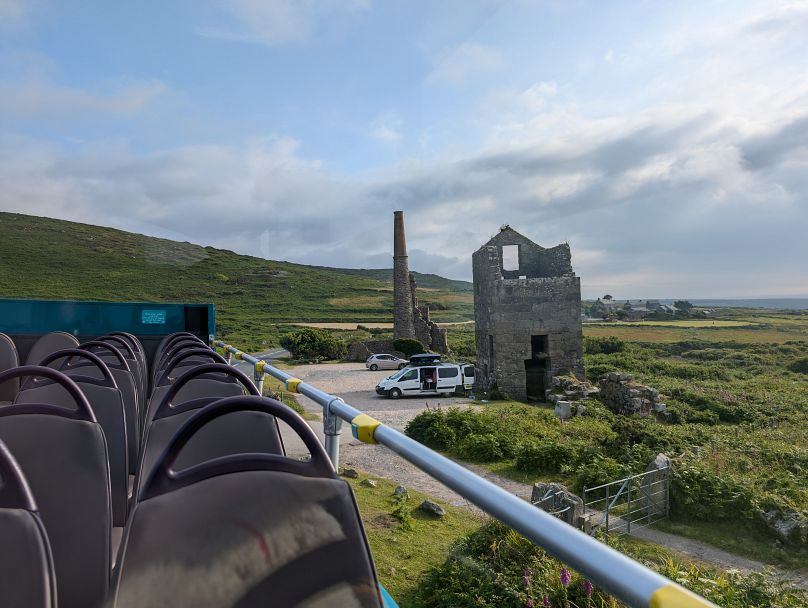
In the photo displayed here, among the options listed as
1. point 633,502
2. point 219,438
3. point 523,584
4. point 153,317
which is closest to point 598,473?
point 633,502

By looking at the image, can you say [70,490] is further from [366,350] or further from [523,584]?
[366,350]

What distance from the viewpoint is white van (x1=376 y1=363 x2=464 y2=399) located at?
2106 centimetres

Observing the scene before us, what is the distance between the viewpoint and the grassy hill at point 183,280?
64.8m

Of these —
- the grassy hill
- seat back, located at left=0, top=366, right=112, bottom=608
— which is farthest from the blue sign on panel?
the grassy hill

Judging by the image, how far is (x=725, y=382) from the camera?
23.8 m

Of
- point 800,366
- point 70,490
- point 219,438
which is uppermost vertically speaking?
point 219,438

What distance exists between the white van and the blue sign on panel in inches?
466

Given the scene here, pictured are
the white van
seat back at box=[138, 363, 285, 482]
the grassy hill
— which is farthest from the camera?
the grassy hill

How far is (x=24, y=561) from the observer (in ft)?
4.35

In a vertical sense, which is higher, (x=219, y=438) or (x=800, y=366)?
(x=219, y=438)

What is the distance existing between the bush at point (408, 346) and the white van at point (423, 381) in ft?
42.6

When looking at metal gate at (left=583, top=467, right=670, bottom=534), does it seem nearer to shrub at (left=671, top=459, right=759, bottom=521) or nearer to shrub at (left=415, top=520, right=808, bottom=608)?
shrub at (left=671, top=459, right=759, bottom=521)

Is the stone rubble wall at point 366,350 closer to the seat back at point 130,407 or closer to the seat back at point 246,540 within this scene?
the seat back at point 130,407

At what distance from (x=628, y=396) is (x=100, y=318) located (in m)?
13.5
